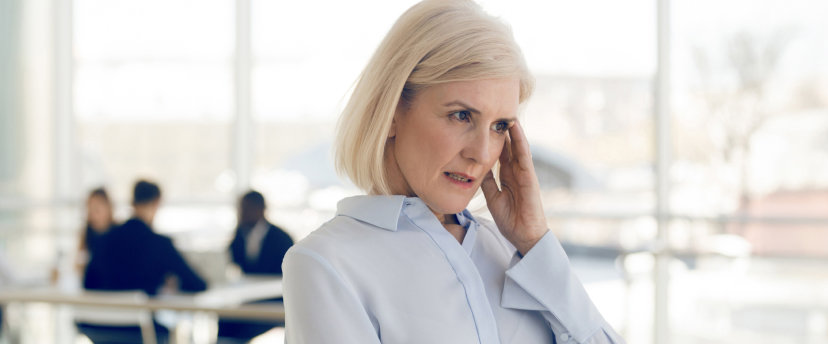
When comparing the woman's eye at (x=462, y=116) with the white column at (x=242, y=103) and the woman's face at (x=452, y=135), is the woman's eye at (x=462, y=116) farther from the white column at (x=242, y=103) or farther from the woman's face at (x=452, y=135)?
the white column at (x=242, y=103)

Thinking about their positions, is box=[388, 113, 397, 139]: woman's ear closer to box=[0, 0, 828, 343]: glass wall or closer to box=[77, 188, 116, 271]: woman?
box=[0, 0, 828, 343]: glass wall

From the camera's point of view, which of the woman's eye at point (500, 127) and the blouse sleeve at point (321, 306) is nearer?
the blouse sleeve at point (321, 306)

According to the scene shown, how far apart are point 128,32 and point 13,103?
3.69 feet

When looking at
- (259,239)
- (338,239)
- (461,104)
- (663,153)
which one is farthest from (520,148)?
(663,153)

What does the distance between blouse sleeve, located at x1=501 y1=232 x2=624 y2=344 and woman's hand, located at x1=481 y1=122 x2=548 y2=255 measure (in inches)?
1.4

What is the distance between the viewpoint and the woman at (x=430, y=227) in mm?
1104

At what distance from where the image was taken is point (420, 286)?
1154mm

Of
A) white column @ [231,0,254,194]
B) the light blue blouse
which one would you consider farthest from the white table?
white column @ [231,0,254,194]

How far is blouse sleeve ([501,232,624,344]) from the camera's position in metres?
1.23

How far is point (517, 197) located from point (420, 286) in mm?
255

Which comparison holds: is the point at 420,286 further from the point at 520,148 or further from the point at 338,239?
the point at 520,148

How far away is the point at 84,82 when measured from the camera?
6973 mm

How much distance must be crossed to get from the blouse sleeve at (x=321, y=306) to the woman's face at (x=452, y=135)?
202 mm

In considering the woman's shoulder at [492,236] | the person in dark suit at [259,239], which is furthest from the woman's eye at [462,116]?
the person in dark suit at [259,239]
